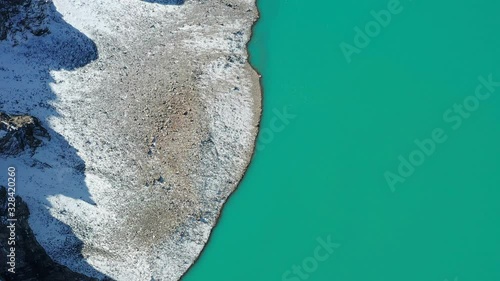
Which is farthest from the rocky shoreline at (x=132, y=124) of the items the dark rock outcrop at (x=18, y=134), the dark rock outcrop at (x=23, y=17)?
the dark rock outcrop at (x=18, y=134)

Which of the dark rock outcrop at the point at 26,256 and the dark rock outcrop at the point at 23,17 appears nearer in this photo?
the dark rock outcrop at the point at 26,256

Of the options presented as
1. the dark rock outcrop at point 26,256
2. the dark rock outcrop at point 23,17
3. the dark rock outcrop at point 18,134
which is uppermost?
the dark rock outcrop at point 23,17

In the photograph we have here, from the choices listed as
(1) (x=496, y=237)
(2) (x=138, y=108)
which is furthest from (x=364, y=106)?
(2) (x=138, y=108)

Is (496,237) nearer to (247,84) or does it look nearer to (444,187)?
(444,187)

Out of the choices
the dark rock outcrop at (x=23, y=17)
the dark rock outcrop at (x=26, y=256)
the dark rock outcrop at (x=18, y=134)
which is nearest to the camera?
the dark rock outcrop at (x=26, y=256)

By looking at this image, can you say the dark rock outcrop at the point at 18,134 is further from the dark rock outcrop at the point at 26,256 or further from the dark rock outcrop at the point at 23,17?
the dark rock outcrop at the point at 23,17

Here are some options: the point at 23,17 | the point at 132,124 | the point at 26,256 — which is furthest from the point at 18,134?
the point at 23,17

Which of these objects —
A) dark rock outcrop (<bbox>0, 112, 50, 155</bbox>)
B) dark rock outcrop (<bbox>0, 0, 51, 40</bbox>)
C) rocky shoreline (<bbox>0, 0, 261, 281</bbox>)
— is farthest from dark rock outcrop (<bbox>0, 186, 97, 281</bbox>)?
dark rock outcrop (<bbox>0, 0, 51, 40</bbox>)

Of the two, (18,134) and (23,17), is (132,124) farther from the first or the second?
(23,17)
